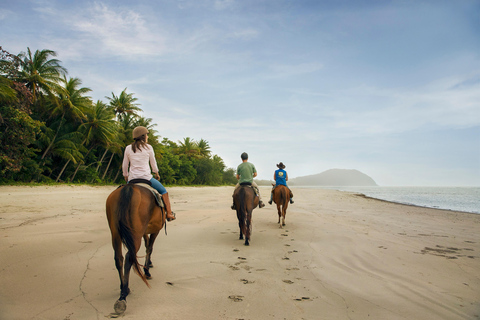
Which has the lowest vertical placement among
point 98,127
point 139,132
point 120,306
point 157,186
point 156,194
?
point 120,306

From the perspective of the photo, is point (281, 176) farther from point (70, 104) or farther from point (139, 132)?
point (70, 104)

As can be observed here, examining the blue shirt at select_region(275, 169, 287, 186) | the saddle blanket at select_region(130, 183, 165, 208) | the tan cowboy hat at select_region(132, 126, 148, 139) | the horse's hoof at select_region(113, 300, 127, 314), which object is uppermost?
the tan cowboy hat at select_region(132, 126, 148, 139)

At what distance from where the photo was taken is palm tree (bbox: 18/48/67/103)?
20.8 meters

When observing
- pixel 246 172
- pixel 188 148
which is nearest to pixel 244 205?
pixel 246 172

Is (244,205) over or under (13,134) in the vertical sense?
under

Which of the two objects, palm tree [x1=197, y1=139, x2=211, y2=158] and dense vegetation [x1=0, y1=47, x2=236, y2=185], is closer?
dense vegetation [x1=0, y1=47, x2=236, y2=185]

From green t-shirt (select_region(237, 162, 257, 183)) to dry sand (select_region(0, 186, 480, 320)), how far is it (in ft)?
5.14

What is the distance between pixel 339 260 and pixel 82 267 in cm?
447

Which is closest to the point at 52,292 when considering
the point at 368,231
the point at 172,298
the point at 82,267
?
the point at 82,267

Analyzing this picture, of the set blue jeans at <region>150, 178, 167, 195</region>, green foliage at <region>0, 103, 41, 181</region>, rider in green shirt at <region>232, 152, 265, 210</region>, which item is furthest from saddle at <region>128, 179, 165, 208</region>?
green foliage at <region>0, 103, 41, 181</region>

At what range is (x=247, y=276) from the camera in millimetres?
3971

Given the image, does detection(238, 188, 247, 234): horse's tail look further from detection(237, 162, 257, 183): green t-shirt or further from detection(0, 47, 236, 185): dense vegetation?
detection(0, 47, 236, 185): dense vegetation

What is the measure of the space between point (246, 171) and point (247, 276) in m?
3.27

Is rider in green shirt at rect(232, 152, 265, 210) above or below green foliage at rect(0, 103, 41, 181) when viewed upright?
below
